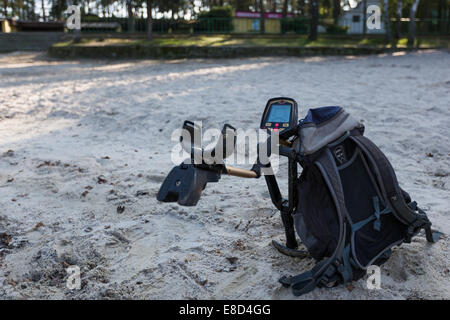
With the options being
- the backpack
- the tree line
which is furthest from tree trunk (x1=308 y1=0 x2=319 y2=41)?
the backpack

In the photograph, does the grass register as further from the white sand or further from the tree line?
the white sand

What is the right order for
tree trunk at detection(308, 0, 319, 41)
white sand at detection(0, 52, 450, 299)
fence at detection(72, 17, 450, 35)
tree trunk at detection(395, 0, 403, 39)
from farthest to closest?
fence at detection(72, 17, 450, 35) → tree trunk at detection(308, 0, 319, 41) → tree trunk at detection(395, 0, 403, 39) → white sand at detection(0, 52, 450, 299)

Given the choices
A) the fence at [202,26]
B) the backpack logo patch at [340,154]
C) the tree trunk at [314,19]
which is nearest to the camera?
the backpack logo patch at [340,154]

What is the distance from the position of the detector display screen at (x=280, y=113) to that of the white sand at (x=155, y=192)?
88 cm

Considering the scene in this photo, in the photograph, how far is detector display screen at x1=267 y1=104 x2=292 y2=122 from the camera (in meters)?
2.40

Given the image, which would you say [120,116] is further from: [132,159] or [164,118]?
[132,159]

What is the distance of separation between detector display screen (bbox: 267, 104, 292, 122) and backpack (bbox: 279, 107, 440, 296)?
3.7 inches

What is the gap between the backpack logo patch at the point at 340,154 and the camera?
2.39m

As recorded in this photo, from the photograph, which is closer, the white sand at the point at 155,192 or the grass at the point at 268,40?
the white sand at the point at 155,192

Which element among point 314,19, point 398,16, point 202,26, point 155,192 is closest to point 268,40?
point 314,19

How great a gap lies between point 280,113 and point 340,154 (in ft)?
1.25

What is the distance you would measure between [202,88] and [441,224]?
6250 millimetres

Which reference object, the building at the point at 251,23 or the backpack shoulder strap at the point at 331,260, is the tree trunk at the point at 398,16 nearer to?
the building at the point at 251,23

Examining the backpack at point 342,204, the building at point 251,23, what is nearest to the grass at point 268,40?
the building at point 251,23
